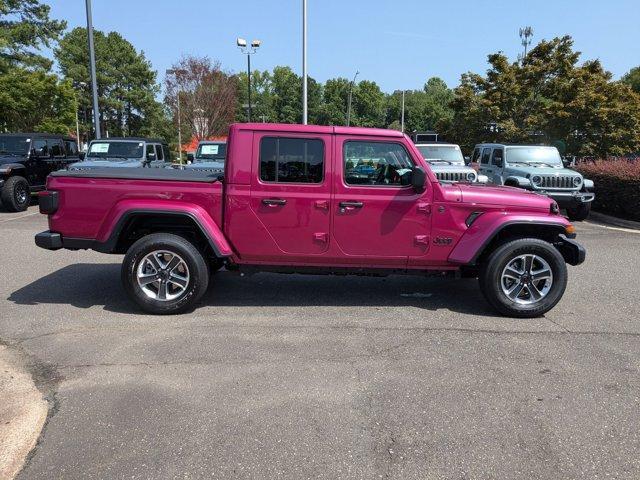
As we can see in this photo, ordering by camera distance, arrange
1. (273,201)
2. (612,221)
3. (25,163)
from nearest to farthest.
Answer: (273,201), (612,221), (25,163)

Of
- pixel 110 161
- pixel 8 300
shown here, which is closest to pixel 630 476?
pixel 8 300

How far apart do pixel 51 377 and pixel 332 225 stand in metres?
2.72

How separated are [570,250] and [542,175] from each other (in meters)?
8.17

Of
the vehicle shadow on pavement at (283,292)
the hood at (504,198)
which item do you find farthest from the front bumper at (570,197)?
the hood at (504,198)

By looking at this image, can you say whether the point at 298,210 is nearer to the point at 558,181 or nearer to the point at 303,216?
the point at 303,216

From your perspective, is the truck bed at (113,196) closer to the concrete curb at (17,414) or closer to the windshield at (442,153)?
the concrete curb at (17,414)

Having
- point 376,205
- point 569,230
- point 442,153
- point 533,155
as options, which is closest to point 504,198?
point 569,230

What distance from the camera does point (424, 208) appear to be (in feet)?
17.1

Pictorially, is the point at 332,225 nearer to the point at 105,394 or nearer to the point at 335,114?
the point at 105,394

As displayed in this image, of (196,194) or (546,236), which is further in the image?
(546,236)

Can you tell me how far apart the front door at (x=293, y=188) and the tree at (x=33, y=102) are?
2413 centimetres

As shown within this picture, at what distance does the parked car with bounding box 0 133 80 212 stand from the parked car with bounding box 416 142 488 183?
10138mm

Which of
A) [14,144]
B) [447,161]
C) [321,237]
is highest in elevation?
[14,144]

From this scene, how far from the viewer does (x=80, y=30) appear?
206 ft
